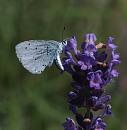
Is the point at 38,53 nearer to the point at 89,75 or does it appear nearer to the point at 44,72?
the point at 89,75

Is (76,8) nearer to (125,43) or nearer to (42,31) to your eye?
(42,31)

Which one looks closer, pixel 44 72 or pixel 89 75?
pixel 89 75

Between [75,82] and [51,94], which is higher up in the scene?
[75,82]

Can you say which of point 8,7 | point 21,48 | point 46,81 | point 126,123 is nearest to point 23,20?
point 8,7

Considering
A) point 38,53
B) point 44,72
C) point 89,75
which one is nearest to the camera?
point 89,75

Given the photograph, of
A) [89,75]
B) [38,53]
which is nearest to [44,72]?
[38,53]

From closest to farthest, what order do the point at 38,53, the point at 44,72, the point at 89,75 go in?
1. the point at 89,75
2. the point at 38,53
3. the point at 44,72
